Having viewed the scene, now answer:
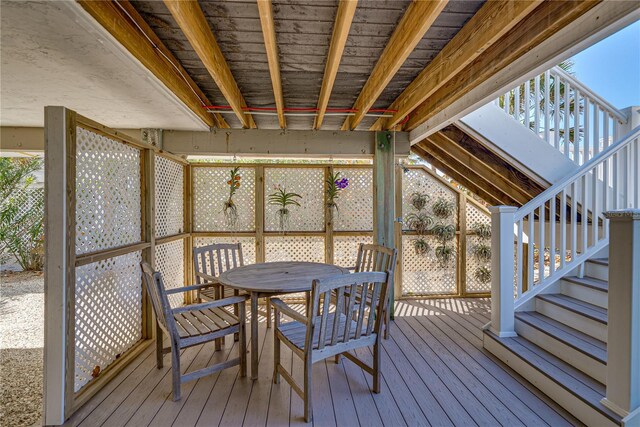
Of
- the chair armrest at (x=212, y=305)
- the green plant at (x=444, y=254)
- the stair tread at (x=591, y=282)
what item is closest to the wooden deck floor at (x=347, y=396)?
the chair armrest at (x=212, y=305)

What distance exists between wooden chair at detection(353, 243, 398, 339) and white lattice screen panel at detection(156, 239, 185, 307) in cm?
213

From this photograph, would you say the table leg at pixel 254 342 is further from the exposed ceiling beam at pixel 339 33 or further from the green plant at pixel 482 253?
the green plant at pixel 482 253

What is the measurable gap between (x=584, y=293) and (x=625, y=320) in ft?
4.22

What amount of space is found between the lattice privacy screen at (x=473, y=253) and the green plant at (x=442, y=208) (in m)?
0.35

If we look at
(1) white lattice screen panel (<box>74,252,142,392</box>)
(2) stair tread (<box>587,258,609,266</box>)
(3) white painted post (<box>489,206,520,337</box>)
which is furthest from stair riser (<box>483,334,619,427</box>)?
(1) white lattice screen panel (<box>74,252,142,392</box>)

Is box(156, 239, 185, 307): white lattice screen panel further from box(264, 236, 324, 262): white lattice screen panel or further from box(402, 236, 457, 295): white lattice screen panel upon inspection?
box(402, 236, 457, 295): white lattice screen panel

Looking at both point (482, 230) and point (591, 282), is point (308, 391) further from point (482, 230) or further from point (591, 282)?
point (482, 230)

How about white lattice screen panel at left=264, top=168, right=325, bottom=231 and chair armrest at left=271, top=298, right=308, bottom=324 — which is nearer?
chair armrest at left=271, top=298, right=308, bottom=324

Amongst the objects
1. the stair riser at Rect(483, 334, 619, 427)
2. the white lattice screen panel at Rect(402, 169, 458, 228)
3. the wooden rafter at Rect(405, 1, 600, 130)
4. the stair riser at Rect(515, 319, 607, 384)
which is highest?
the wooden rafter at Rect(405, 1, 600, 130)

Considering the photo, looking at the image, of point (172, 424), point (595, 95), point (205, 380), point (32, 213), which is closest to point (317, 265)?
point (205, 380)

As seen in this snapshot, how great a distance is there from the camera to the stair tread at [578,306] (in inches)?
92.0

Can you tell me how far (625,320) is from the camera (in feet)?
5.33

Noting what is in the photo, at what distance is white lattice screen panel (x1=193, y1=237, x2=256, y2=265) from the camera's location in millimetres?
4230

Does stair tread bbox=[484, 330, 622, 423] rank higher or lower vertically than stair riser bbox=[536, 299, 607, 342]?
lower
